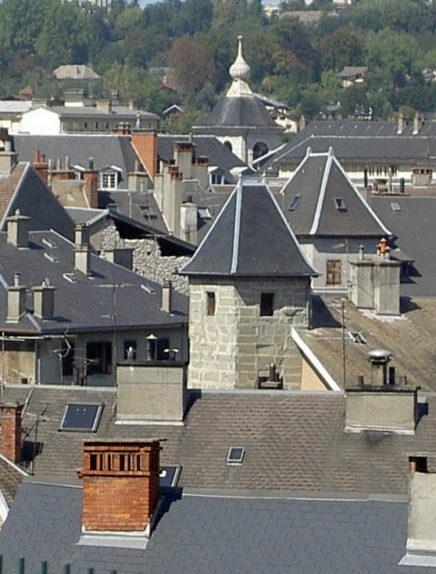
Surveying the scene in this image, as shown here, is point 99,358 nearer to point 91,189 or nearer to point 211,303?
point 211,303

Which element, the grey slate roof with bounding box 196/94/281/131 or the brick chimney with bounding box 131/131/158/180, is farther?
the grey slate roof with bounding box 196/94/281/131

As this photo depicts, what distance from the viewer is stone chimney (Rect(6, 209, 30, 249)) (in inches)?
2093

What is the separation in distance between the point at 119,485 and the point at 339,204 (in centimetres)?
3279

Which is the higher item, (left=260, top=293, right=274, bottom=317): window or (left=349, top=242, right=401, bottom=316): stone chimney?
(left=260, top=293, right=274, bottom=317): window

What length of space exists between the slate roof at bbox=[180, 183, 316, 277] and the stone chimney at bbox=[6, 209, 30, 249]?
8982mm

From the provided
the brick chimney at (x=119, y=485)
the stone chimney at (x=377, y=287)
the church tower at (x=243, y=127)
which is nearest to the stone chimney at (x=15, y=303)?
the stone chimney at (x=377, y=287)

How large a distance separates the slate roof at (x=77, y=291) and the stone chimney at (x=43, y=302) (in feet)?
0.44

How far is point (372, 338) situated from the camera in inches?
1702

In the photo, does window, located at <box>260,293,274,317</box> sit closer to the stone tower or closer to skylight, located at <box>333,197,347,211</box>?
the stone tower

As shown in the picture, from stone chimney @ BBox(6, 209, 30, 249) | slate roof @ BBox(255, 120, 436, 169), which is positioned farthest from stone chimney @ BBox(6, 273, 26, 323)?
slate roof @ BBox(255, 120, 436, 169)

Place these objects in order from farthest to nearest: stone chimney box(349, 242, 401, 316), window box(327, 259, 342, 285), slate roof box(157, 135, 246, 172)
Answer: slate roof box(157, 135, 246, 172) → window box(327, 259, 342, 285) → stone chimney box(349, 242, 401, 316)

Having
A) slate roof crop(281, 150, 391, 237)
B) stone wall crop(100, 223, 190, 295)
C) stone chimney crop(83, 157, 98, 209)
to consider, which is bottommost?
stone chimney crop(83, 157, 98, 209)

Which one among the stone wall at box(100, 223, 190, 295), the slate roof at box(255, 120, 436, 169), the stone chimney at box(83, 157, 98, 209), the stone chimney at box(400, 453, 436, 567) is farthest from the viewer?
the slate roof at box(255, 120, 436, 169)

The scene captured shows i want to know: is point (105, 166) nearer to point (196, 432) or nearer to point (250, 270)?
point (250, 270)
